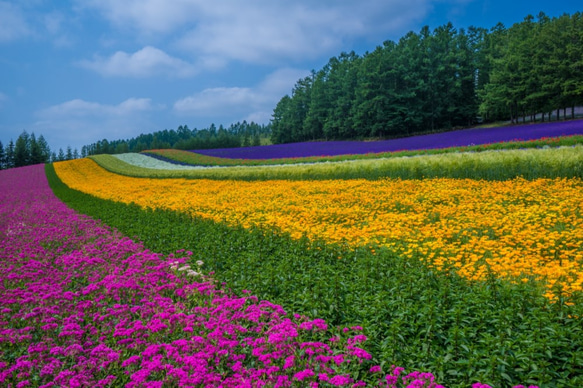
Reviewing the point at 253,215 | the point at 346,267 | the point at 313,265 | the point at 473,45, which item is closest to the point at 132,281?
the point at 313,265

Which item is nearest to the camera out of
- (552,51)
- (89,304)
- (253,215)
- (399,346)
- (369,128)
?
(399,346)

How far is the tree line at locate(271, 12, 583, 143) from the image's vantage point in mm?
44875

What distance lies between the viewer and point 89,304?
538cm

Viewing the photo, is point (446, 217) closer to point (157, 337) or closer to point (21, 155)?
point (157, 337)

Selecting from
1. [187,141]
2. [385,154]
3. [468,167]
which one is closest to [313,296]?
[468,167]

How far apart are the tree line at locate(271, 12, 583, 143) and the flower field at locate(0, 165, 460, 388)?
51341 millimetres

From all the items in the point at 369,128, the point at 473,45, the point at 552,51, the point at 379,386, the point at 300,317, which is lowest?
the point at 379,386

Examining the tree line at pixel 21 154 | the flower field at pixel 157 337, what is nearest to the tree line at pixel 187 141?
the tree line at pixel 21 154

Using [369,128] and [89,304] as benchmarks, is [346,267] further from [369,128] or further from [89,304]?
[369,128]

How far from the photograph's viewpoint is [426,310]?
4395 mm

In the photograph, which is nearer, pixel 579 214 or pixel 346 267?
pixel 346 267

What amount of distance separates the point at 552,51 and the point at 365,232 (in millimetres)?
52084

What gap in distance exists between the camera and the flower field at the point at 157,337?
11.8ft

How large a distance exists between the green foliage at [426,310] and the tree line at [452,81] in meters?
49.1
